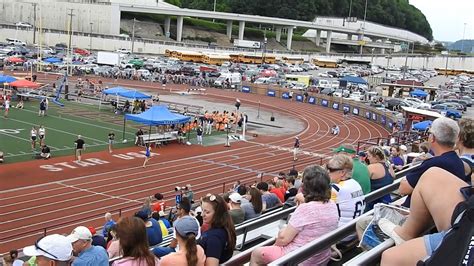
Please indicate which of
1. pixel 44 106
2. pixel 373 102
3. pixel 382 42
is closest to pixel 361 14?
pixel 382 42

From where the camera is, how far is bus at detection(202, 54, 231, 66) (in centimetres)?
9949

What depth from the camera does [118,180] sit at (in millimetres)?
25250

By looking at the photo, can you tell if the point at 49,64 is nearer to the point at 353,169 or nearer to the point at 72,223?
the point at 72,223

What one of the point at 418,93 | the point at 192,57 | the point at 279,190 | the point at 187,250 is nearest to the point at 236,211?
the point at 187,250

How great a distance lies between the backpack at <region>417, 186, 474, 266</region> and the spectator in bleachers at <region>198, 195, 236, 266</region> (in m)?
2.60

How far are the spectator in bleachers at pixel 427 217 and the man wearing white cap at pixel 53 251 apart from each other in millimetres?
2883

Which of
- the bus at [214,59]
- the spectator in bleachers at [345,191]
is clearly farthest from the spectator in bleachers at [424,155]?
the bus at [214,59]

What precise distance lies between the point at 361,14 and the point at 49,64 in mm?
149563

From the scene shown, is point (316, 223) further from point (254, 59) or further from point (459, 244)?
point (254, 59)

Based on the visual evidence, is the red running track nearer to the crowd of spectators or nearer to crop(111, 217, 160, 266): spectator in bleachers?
the crowd of spectators

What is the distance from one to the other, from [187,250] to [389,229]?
1759 mm

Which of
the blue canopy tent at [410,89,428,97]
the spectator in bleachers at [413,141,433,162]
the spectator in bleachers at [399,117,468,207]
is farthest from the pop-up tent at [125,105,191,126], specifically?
the blue canopy tent at [410,89,428,97]

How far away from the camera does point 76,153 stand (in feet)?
92.2

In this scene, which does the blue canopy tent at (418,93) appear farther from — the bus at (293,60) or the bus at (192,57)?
the bus at (293,60)
